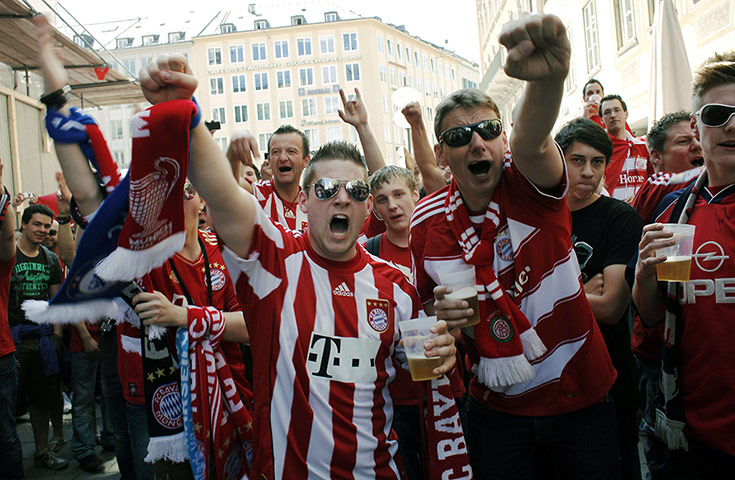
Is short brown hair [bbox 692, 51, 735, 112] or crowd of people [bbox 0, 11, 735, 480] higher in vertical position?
short brown hair [bbox 692, 51, 735, 112]

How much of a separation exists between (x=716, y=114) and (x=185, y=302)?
8.93ft

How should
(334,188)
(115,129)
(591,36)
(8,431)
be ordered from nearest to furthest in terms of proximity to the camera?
(334,188), (8,431), (591,36), (115,129)

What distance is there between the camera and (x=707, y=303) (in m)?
2.26

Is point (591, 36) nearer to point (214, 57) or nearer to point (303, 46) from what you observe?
point (303, 46)

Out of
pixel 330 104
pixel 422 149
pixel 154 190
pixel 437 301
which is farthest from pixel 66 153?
pixel 330 104

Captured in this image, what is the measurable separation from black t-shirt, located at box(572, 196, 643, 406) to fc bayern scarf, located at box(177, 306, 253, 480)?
80.0 inches

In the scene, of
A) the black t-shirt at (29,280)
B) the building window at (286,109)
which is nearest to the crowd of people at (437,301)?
the black t-shirt at (29,280)

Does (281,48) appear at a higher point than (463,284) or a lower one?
higher

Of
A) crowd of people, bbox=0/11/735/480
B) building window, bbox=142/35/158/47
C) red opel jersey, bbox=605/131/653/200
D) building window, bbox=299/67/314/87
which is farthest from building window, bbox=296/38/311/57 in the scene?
crowd of people, bbox=0/11/735/480

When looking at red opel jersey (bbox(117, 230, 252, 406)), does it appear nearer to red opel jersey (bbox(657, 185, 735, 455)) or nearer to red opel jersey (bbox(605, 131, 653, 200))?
red opel jersey (bbox(657, 185, 735, 455))

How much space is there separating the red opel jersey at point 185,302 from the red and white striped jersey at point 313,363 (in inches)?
39.1

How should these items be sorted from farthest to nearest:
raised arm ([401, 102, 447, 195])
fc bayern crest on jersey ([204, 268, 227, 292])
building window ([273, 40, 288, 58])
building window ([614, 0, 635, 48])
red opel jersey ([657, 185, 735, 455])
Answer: building window ([273, 40, 288, 58]) → building window ([614, 0, 635, 48]) → raised arm ([401, 102, 447, 195]) → fc bayern crest on jersey ([204, 268, 227, 292]) → red opel jersey ([657, 185, 735, 455])

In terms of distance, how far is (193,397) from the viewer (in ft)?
9.11

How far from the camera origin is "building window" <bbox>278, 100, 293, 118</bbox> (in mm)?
60250
